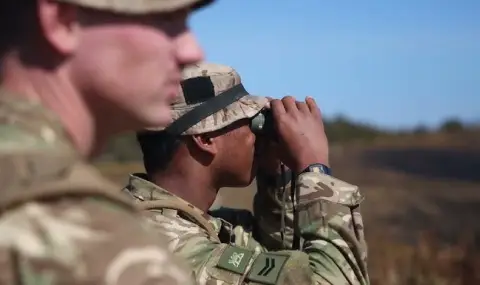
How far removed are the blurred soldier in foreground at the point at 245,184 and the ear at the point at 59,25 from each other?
1.44 meters

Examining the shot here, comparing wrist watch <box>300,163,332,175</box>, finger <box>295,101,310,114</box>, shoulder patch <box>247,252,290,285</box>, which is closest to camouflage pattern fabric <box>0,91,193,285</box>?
shoulder patch <box>247,252,290,285</box>

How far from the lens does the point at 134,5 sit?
1.59 metres

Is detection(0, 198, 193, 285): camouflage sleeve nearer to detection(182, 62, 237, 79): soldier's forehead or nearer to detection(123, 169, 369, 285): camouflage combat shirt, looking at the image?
detection(123, 169, 369, 285): camouflage combat shirt

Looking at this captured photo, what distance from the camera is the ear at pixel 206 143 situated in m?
3.51

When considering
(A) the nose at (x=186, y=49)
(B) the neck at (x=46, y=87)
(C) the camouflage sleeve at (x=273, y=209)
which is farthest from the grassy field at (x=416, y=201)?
(B) the neck at (x=46, y=87)

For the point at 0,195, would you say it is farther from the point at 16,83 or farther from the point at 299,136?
the point at 299,136

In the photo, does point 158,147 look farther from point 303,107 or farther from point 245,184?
point 303,107

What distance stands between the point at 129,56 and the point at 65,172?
23 centimetres

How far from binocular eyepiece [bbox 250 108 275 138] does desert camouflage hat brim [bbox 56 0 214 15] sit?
186cm

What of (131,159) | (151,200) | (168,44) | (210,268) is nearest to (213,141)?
(151,200)

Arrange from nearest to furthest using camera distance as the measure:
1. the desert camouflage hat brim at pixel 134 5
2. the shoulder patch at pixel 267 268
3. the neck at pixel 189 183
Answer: the desert camouflage hat brim at pixel 134 5 < the shoulder patch at pixel 267 268 < the neck at pixel 189 183

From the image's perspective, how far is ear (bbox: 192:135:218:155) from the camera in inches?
138

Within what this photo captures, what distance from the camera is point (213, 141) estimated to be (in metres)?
3.53

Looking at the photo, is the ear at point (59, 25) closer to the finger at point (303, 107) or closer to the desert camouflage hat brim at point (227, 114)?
the finger at point (303, 107)
